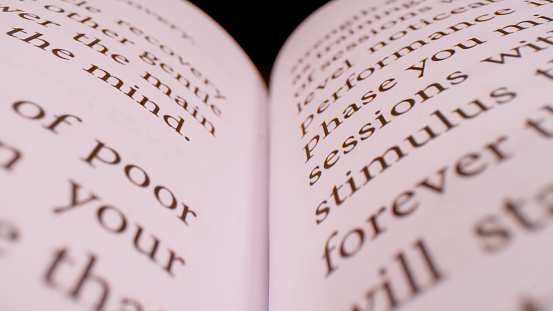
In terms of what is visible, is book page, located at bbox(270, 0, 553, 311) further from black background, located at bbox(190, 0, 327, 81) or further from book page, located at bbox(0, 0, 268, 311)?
black background, located at bbox(190, 0, 327, 81)

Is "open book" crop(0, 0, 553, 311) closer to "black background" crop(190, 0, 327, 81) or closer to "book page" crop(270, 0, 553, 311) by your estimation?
"book page" crop(270, 0, 553, 311)

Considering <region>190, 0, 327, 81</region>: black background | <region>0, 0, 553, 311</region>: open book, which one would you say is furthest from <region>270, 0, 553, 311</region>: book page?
<region>190, 0, 327, 81</region>: black background

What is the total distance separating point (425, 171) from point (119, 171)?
0.43 ft

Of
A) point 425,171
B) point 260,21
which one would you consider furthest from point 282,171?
point 260,21

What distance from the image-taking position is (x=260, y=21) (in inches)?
22.4

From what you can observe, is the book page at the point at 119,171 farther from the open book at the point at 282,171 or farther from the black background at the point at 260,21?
the black background at the point at 260,21

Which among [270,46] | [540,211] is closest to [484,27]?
[540,211]

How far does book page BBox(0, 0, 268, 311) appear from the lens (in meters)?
0.15

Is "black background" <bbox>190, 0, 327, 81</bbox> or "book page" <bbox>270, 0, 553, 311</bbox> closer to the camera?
"book page" <bbox>270, 0, 553, 311</bbox>

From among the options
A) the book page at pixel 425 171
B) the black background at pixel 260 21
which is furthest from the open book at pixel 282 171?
the black background at pixel 260 21

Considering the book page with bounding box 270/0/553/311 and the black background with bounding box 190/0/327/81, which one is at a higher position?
the black background with bounding box 190/0/327/81

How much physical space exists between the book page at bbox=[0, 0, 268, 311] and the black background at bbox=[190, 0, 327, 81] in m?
0.25

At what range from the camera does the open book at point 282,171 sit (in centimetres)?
14

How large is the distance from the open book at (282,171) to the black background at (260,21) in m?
0.25
